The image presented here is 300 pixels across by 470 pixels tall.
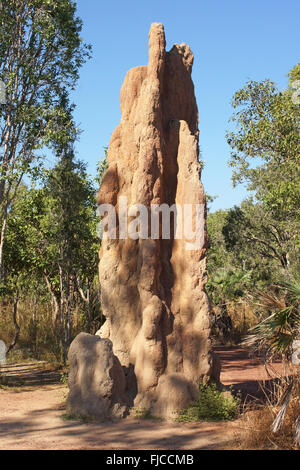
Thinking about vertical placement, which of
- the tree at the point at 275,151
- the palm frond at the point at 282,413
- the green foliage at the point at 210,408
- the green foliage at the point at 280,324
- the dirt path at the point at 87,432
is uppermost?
the tree at the point at 275,151

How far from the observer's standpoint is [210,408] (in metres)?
7.81

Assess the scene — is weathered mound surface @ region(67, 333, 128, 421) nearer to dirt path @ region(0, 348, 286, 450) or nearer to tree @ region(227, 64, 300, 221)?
dirt path @ region(0, 348, 286, 450)

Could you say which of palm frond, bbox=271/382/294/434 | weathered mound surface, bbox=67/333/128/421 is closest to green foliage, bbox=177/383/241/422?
weathered mound surface, bbox=67/333/128/421

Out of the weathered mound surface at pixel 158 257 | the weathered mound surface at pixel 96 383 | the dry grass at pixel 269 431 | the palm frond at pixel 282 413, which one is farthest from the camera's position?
the weathered mound surface at pixel 158 257

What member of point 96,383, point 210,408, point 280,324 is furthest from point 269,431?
point 96,383

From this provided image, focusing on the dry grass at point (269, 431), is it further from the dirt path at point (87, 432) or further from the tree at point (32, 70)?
the tree at point (32, 70)

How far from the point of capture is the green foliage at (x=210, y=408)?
7742 mm

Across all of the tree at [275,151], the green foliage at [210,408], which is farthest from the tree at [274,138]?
the green foliage at [210,408]

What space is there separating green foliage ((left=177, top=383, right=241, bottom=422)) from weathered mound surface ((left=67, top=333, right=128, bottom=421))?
3.26ft

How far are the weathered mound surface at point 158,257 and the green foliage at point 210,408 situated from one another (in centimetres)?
15

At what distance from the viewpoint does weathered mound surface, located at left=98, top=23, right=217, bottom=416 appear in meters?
8.21

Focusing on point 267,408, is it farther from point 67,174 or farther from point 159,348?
point 67,174

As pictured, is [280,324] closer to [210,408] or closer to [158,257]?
[210,408]

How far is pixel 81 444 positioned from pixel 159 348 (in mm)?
2076
